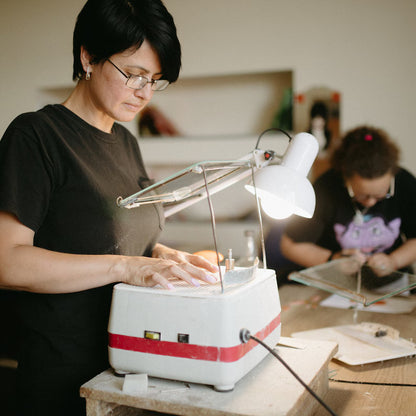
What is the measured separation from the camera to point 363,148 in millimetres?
2264

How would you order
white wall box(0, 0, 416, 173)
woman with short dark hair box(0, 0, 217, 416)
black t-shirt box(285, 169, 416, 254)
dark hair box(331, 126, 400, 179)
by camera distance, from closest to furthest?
woman with short dark hair box(0, 0, 217, 416) < dark hair box(331, 126, 400, 179) < black t-shirt box(285, 169, 416, 254) < white wall box(0, 0, 416, 173)

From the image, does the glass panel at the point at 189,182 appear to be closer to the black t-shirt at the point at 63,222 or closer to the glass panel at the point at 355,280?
the black t-shirt at the point at 63,222

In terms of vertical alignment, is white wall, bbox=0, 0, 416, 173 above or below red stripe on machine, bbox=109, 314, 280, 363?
above

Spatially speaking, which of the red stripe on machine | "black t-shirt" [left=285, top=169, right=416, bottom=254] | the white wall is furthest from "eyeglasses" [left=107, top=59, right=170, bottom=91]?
the white wall

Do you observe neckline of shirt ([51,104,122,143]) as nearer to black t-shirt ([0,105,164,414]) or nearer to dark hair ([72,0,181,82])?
black t-shirt ([0,105,164,414])

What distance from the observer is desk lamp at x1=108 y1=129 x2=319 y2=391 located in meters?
0.93

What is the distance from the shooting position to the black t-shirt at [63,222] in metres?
1.03

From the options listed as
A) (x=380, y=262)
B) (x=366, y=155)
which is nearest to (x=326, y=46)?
(x=366, y=155)

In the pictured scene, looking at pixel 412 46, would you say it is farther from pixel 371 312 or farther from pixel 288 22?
pixel 371 312

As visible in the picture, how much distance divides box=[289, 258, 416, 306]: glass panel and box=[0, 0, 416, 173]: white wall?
1650mm

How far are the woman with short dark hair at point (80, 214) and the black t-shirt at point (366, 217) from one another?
1338 mm

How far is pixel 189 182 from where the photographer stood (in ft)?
3.44

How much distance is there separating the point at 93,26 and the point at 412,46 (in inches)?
104

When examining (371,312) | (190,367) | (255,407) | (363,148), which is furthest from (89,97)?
(363,148)
